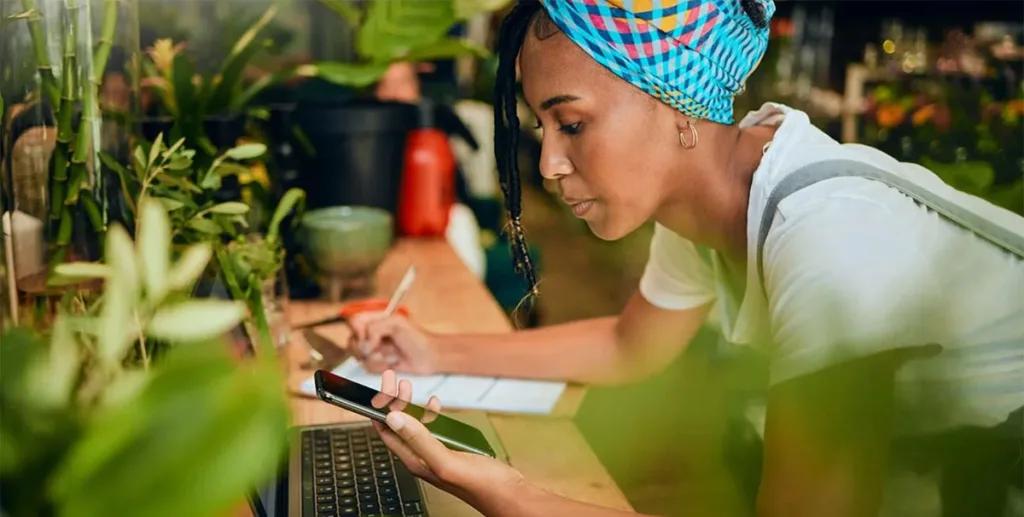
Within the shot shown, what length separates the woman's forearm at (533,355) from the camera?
1.13 metres

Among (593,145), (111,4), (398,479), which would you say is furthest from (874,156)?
(111,4)

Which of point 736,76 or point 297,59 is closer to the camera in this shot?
point 736,76

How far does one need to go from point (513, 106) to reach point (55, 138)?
0.42 metres

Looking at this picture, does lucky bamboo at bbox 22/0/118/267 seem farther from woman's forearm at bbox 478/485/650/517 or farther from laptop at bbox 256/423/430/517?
woman's forearm at bbox 478/485/650/517

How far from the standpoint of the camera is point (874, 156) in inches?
31.3

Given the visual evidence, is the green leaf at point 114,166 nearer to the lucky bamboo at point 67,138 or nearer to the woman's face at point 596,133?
the lucky bamboo at point 67,138

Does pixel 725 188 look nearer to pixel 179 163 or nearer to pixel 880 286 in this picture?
pixel 880 286

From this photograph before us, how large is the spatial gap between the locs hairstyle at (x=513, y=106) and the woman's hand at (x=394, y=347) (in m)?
0.13

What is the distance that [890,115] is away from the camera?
1.04 metres

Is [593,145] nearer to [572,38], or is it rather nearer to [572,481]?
[572,38]

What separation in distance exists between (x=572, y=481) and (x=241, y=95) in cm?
73

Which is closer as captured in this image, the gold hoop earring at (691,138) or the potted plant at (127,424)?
the potted plant at (127,424)

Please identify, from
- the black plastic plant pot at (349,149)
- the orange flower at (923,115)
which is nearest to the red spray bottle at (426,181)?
the black plastic plant pot at (349,149)

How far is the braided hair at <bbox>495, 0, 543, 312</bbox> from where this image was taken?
881 millimetres
